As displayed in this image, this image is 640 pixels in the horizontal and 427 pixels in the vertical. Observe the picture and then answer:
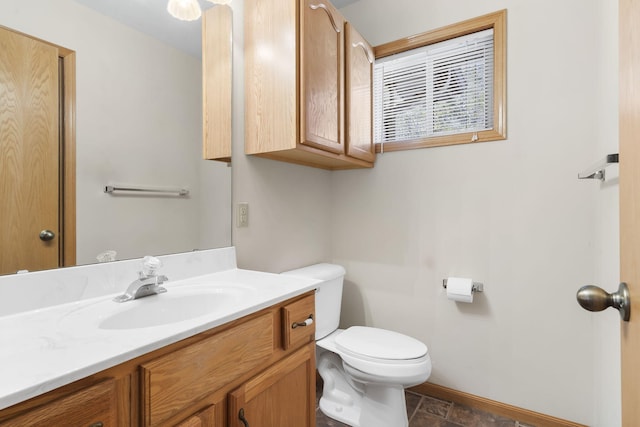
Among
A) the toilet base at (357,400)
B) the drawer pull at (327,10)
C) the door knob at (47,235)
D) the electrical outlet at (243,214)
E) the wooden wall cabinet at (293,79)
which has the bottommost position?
the toilet base at (357,400)

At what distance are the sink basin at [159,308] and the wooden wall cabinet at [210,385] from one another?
11 cm

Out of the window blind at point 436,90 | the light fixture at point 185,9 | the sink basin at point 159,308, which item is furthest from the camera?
the window blind at point 436,90

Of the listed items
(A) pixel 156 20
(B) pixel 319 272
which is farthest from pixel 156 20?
(B) pixel 319 272

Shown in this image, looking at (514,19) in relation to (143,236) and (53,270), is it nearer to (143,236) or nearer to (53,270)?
(143,236)

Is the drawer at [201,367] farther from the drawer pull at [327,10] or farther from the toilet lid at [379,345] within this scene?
the drawer pull at [327,10]

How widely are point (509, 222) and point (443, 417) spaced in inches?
44.0

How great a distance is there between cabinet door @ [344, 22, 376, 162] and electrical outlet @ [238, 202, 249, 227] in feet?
2.10

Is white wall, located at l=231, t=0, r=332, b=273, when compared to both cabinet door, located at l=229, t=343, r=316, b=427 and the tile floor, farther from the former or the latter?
the tile floor

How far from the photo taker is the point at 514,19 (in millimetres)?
1667

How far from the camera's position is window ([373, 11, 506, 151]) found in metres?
1.74

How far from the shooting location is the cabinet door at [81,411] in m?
0.51

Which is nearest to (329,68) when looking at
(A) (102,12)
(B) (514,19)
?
(A) (102,12)

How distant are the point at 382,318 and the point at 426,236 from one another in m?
0.63

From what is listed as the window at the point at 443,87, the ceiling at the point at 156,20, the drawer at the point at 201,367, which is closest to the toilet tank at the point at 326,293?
the drawer at the point at 201,367
